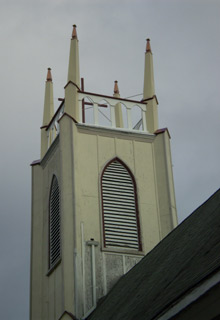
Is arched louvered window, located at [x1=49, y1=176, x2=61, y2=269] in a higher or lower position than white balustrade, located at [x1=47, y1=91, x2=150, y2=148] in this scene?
lower

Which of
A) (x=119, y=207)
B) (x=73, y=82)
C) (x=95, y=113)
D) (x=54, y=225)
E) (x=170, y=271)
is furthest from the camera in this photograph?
(x=73, y=82)

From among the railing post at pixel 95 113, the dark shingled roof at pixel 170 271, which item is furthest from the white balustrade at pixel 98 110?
the dark shingled roof at pixel 170 271

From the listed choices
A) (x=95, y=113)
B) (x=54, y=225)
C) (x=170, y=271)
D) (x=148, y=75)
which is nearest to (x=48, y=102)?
(x=95, y=113)

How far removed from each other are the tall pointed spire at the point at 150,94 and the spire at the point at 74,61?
8.32ft

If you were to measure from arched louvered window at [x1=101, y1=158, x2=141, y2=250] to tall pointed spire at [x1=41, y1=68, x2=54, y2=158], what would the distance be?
10.8 feet

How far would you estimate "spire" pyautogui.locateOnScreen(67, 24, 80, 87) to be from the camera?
985 inches

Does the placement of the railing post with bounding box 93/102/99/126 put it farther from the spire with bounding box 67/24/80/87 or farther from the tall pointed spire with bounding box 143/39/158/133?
the tall pointed spire with bounding box 143/39/158/133

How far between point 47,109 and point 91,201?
5645mm

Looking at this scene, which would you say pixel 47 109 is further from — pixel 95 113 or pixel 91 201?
pixel 91 201

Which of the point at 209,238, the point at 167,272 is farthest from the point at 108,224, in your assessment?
the point at 209,238

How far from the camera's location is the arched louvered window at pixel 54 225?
23219 millimetres

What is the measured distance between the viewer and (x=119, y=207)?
76.3 feet

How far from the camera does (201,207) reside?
1789cm

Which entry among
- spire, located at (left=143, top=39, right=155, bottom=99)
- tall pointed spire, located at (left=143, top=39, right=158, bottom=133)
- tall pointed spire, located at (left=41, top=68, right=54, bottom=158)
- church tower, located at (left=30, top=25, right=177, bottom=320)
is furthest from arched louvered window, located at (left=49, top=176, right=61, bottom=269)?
spire, located at (left=143, top=39, right=155, bottom=99)
